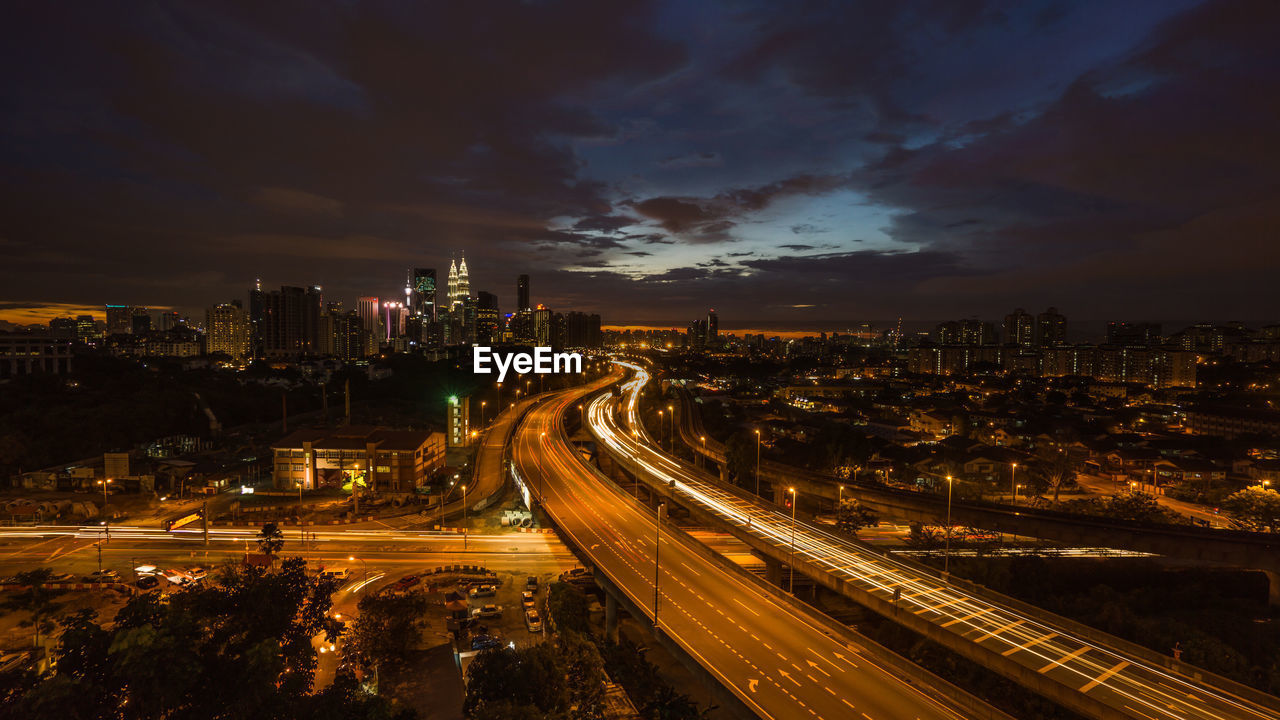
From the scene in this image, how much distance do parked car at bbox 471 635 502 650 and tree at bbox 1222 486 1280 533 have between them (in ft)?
115

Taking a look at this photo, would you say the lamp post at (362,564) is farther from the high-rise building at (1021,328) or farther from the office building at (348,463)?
the high-rise building at (1021,328)

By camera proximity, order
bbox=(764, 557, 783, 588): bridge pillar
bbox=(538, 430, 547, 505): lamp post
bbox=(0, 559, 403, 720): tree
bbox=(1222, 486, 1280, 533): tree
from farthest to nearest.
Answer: bbox=(538, 430, 547, 505): lamp post → bbox=(1222, 486, 1280, 533): tree → bbox=(764, 557, 783, 588): bridge pillar → bbox=(0, 559, 403, 720): tree

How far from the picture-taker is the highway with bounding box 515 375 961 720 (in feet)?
40.0

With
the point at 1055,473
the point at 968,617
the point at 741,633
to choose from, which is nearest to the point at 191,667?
the point at 741,633

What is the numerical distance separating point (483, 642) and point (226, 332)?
181659 millimetres

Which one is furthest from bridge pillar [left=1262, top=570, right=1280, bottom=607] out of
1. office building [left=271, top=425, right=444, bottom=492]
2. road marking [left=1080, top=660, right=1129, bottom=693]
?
office building [left=271, top=425, right=444, bottom=492]

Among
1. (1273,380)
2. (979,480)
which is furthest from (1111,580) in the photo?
(1273,380)

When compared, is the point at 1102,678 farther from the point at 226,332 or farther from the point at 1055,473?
the point at 226,332

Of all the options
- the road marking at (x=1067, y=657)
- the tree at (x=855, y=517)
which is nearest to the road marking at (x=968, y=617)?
the road marking at (x=1067, y=657)

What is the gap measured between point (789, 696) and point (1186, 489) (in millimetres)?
38464

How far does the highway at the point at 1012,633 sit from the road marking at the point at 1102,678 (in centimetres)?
2

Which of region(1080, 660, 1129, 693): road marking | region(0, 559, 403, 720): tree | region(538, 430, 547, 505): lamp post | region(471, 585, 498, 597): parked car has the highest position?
region(0, 559, 403, 720): tree

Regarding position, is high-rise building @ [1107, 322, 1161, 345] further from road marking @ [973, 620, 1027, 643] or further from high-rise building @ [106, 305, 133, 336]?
high-rise building @ [106, 305, 133, 336]

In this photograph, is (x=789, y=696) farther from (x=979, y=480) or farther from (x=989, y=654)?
(x=979, y=480)
